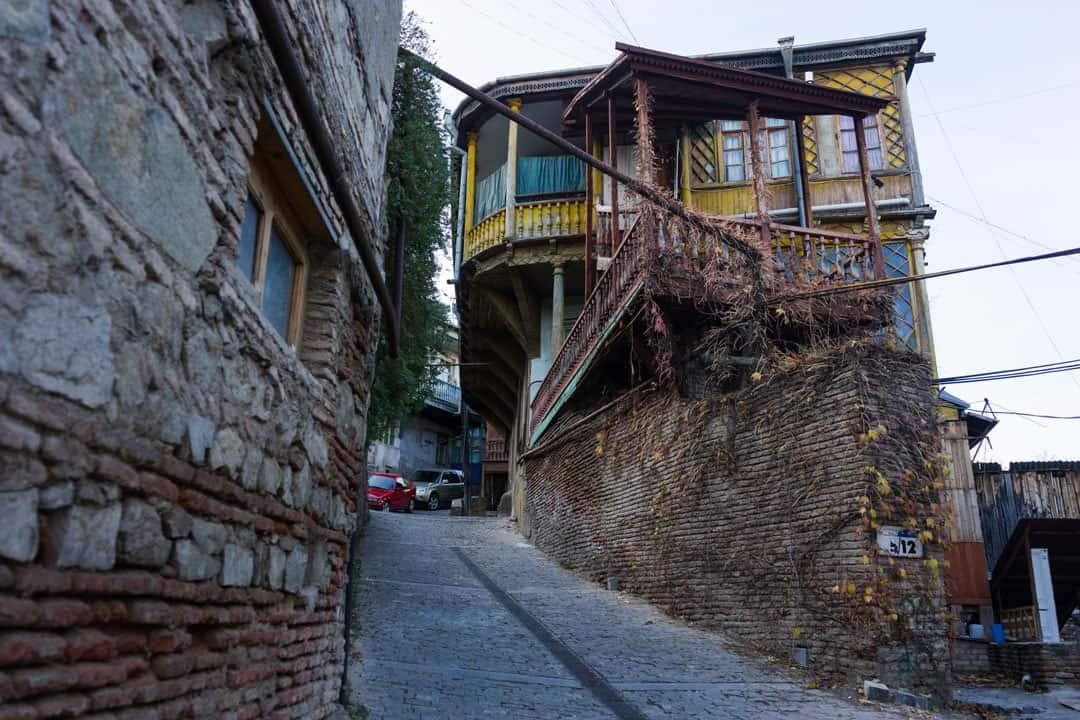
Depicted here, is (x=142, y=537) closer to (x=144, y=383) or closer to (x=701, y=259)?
(x=144, y=383)

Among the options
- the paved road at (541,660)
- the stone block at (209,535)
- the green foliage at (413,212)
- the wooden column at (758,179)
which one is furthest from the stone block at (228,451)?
the wooden column at (758,179)

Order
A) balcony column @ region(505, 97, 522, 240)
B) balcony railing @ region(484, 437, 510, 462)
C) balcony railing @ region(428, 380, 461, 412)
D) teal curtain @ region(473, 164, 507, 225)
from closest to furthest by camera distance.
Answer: balcony column @ region(505, 97, 522, 240) → teal curtain @ region(473, 164, 507, 225) → balcony railing @ region(484, 437, 510, 462) → balcony railing @ region(428, 380, 461, 412)

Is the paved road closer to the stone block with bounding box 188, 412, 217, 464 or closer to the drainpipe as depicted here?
the stone block with bounding box 188, 412, 217, 464

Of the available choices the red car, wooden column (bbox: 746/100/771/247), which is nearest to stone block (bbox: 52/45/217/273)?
wooden column (bbox: 746/100/771/247)

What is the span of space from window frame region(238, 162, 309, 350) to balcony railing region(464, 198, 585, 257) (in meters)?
11.6

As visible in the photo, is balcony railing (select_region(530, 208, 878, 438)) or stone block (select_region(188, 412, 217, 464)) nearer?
stone block (select_region(188, 412, 217, 464))

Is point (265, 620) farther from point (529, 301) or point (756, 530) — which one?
point (529, 301)

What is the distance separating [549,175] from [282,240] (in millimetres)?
13011

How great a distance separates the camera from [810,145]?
1495 centimetres

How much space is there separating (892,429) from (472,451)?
32121mm

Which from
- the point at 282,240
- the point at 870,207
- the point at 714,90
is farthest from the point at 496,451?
the point at 282,240

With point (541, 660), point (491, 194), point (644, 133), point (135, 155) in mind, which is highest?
point (491, 194)

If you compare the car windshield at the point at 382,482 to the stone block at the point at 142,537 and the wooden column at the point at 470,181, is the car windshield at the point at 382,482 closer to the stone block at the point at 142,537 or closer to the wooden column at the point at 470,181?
the wooden column at the point at 470,181

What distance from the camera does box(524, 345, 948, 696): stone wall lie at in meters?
7.10
